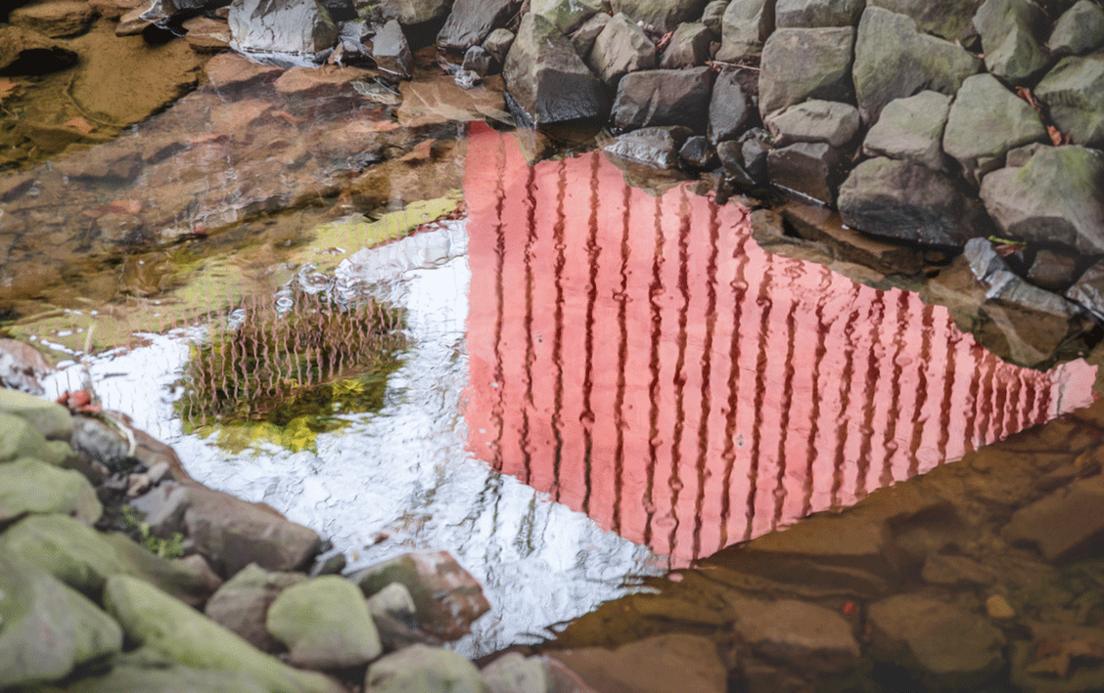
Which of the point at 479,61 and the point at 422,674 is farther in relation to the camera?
the point at 479,61

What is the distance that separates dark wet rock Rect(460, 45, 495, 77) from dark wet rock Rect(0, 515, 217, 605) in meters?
4.08

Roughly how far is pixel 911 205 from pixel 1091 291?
0.76 metres

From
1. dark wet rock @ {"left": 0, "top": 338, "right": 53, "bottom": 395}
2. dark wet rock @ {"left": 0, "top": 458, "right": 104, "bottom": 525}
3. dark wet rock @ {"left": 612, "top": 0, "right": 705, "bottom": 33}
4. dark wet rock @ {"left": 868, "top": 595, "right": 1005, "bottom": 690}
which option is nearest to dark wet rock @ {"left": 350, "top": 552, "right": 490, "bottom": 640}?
dark wet rock @ {"left": 0, "top": 458, "right": 104, "bottom": 525}

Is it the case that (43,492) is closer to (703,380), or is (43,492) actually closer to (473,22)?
(703,380)

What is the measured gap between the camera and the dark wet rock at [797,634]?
8.29 feet

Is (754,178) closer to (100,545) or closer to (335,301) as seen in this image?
(335,301)

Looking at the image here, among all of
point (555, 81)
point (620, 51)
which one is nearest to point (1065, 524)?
point (620, 51)

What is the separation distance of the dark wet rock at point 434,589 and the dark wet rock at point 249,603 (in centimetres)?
21

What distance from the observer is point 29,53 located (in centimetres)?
614

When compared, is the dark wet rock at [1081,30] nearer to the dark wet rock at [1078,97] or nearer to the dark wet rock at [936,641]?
the dark wet rock at [1078,97]

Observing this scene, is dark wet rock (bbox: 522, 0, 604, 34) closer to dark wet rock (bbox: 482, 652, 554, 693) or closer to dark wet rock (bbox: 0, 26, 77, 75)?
dark wet rock (bbox: 0, 26, 77, 75)

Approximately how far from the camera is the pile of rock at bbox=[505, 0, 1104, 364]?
398 cm

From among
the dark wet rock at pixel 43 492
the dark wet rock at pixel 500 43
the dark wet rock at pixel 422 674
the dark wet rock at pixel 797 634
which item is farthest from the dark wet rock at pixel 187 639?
the dark wet rock at pixel 500 43

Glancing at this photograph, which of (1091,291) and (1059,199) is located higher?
(1059,199)
